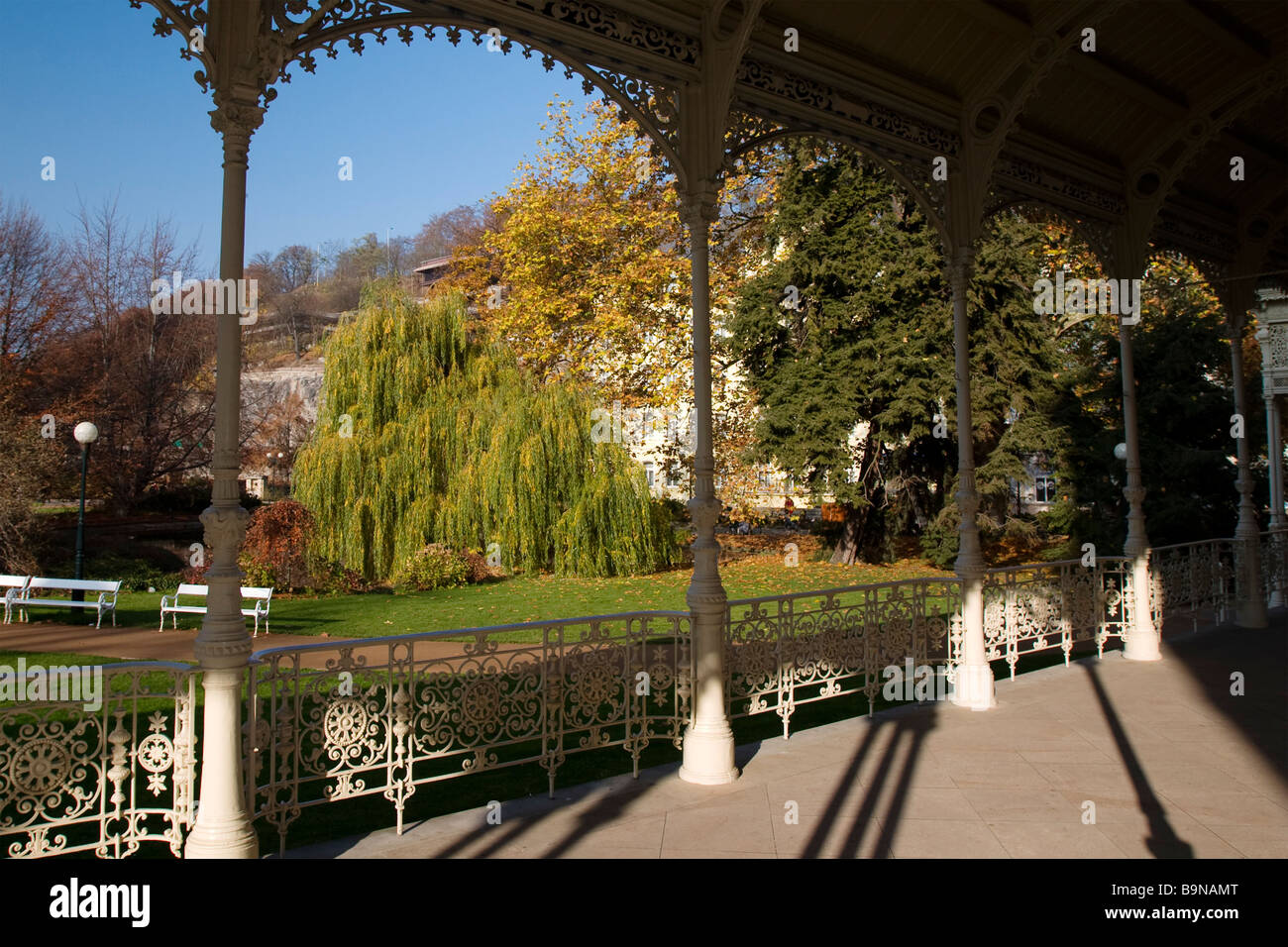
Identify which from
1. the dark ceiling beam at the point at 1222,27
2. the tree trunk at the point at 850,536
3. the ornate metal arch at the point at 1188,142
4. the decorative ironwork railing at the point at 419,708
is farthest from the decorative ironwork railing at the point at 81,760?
the tree trunk at the point at 850,536

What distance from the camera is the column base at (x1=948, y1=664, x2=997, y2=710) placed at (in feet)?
23.2

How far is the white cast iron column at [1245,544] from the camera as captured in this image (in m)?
10.5

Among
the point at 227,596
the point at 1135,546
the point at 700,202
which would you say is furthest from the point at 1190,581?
the point at 227,596

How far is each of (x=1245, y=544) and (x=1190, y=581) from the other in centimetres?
90

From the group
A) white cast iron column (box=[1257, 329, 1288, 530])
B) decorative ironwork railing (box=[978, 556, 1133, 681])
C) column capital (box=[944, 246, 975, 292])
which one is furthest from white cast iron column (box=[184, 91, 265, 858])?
white cast iron column (box=[1257, 329, 1288, 530])

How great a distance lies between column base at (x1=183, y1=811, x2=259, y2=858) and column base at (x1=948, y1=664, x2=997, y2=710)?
220 inches

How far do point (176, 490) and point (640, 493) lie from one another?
54.8ft

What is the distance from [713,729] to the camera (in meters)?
5.36

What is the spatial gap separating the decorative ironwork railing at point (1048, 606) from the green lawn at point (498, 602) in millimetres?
5311

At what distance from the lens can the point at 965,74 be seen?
7066 millimetres

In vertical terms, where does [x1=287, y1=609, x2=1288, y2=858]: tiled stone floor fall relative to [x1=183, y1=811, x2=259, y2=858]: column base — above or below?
below

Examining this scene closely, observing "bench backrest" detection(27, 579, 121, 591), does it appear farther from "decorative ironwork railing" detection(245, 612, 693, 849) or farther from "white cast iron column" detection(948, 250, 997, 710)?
"white cast iron column" detection(948, 250, 997, 710)

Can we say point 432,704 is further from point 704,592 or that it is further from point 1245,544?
point 1245,544
